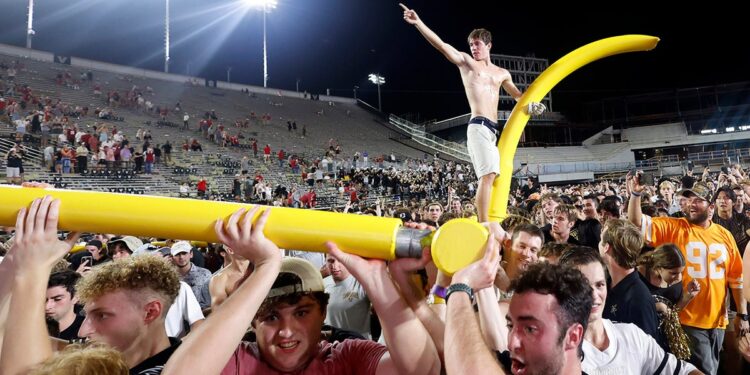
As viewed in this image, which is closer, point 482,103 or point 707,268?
point 707,268

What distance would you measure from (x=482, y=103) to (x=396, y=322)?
3754mm

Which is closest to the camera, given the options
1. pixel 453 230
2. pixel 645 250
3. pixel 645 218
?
pixel 453 230

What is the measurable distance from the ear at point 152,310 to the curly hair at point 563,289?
1555mm

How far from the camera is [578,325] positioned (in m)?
1.76

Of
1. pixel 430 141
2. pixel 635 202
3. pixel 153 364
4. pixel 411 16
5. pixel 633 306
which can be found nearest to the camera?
pixel 153 364

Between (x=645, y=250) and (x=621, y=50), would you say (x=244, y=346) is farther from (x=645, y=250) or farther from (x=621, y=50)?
(x=621, y=50)

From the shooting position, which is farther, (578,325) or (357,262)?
(578,325)

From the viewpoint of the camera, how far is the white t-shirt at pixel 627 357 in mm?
2338

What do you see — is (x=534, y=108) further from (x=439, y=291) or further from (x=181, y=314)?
(x=181, y=314)

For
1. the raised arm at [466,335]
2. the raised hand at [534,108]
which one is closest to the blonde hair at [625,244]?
the raised hand at [534,108]

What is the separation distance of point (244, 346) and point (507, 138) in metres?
3.51

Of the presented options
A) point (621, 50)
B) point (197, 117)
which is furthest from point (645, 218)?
point (197, 117)

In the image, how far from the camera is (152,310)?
194cm

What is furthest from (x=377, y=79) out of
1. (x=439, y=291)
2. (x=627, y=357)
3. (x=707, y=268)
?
(x=439, y=291)
